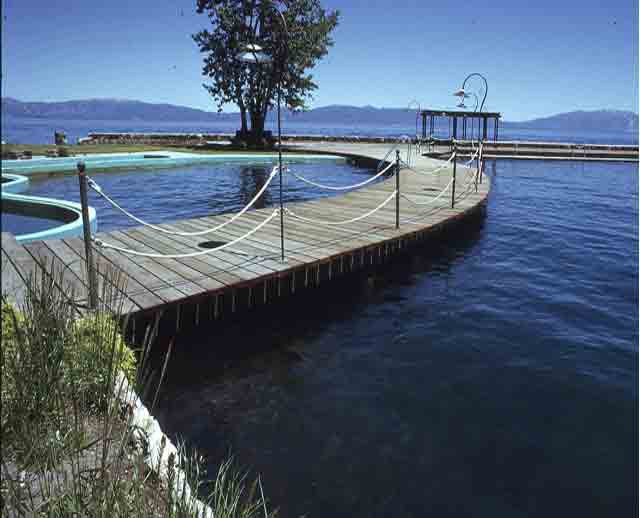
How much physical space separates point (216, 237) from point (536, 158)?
33837mm

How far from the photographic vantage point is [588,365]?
6.66 metres

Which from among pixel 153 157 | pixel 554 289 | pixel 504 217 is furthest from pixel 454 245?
pixel 153 157

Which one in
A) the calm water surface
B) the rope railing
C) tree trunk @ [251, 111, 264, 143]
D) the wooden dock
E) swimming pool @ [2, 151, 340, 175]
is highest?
tree trunk @ [251, 111, 264, 143]

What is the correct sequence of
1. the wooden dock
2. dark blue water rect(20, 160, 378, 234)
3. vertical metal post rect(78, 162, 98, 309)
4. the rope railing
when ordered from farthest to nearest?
the wooden dock < dark blue water rect(20, 160, 378, 234) < the rope railing < vertical metal post rect(78, 162, 98, 309)

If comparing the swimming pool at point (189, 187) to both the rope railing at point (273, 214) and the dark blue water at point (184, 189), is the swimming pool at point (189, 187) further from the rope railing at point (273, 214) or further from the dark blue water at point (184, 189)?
the rope railing at point (273, 214)

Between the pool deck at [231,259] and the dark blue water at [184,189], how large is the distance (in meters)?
4.15

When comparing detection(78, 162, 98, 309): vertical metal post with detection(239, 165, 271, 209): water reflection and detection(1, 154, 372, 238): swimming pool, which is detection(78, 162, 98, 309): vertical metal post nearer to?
detection(1, 154, 372, 238): swimming pool

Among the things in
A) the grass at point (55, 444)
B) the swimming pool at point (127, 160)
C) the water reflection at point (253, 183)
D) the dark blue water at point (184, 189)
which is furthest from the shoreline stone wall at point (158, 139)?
the grass at point (55, 444)

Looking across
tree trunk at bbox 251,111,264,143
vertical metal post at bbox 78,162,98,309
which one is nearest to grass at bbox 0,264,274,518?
vertical metal post at bbox 78,162,98,309

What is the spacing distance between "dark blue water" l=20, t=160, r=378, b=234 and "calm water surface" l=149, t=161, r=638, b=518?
7.30 meters

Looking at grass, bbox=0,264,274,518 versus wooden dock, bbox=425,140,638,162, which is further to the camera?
wooden dock, bbox=425,140,638,162

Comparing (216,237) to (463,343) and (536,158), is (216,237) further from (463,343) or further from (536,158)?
(536,158)

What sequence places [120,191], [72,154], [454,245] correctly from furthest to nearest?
[72,154] < [120,191] < [454,245]

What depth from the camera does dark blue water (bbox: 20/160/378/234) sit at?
604 inches
